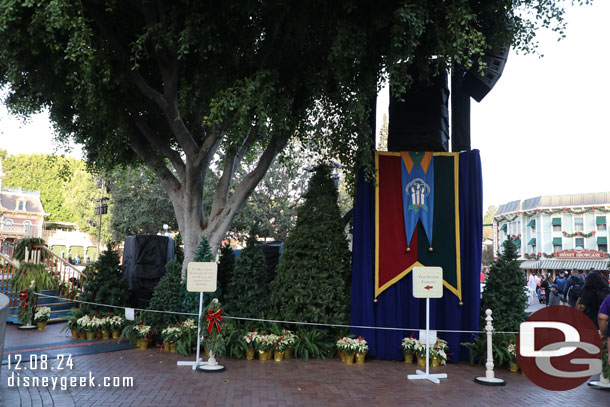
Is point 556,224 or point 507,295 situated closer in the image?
point 507,295

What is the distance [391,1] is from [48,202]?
206ft

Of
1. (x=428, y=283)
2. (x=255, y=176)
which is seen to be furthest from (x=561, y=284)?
(x=255, y=176)

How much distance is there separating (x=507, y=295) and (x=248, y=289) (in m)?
5.45

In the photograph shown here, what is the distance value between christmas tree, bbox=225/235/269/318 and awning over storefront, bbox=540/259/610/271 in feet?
127

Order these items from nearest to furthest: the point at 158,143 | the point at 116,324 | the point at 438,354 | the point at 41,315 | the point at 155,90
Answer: the point at 438,354, the point at 155,90, the point at 158,143, the point at 116,324, the point at 41,315

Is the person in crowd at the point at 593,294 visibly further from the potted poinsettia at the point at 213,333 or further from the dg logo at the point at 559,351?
the potted poinsettia at the point at 213,333

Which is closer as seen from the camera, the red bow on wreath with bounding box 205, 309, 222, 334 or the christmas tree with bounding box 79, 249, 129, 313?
the red bow on wreath with bounding box 205, 309, 222, 334

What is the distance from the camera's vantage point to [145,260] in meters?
14.9

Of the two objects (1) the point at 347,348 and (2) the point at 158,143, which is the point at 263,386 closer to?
(1) the point at 347,348

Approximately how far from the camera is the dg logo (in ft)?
25.5

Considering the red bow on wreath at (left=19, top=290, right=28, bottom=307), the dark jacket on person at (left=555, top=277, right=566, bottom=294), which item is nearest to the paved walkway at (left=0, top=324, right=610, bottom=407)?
the red bow on wreath at (left=19, top=290, right=28, bottom=307)

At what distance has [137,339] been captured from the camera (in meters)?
9.94

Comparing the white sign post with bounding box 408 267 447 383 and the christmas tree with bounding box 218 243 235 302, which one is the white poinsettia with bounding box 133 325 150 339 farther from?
the white sign post with bounding box 408 267 447 383

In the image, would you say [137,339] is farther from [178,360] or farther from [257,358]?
[257,358]
